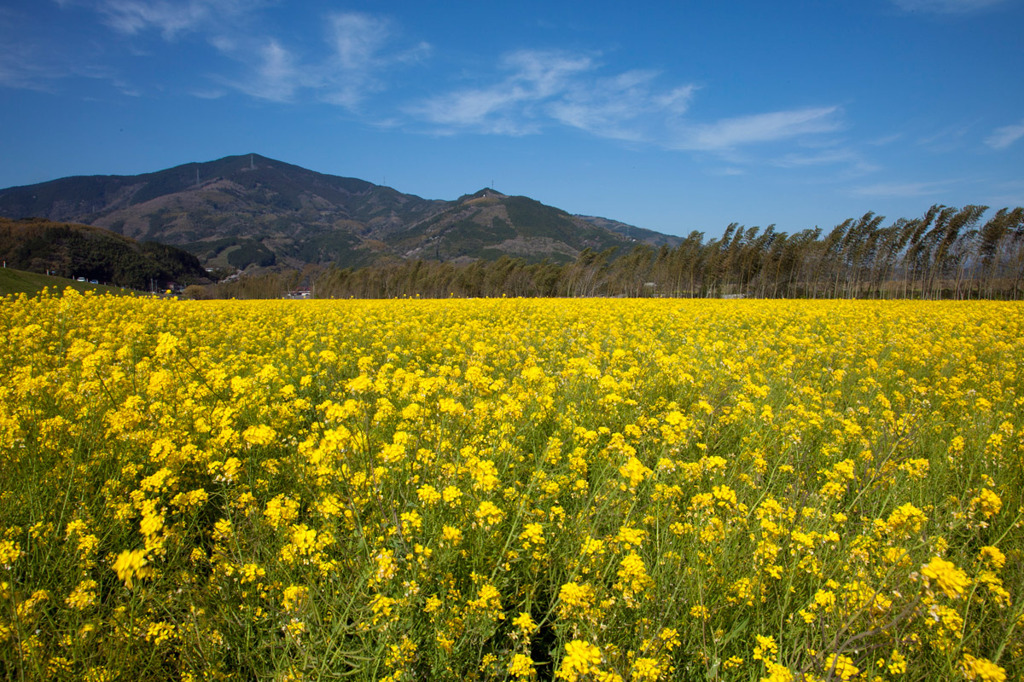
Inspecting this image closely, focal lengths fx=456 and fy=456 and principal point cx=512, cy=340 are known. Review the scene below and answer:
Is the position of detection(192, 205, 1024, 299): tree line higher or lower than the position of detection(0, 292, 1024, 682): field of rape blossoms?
higher

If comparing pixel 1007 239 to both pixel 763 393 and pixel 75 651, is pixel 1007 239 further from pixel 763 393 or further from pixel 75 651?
pixel 75 651

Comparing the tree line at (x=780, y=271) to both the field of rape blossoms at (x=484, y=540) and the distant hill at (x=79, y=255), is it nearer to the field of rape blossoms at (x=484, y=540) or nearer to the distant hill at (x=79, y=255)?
the field of rape blossoms at (x=484, y=540)

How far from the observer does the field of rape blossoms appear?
2039mm

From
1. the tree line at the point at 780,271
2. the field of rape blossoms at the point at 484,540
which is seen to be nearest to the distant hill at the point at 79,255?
the tree line at the point at 780,271

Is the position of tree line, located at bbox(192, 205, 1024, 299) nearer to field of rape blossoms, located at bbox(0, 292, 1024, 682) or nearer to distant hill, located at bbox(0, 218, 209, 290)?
field of rape blossoms, located at bbox(0, 292, 1024, 682)

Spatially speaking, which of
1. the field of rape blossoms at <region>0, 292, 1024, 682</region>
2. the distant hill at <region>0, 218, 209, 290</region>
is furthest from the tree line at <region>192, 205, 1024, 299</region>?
the distant hill at <region>0, 218, 209, 290</region>

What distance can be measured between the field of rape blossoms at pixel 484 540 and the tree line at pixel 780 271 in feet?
142

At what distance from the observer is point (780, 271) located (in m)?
49.5

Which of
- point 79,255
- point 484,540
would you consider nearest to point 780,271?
point 484,540

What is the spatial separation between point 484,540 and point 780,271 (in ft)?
184

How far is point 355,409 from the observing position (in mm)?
3119

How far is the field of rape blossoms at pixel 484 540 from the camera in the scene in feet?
6.69

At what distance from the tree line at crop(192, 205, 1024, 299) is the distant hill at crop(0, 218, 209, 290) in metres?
64.2

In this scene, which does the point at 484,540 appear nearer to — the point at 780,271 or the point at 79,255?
the point at 780,271
